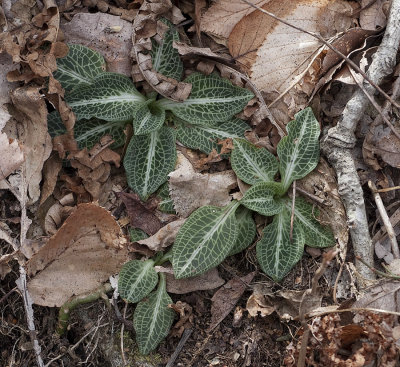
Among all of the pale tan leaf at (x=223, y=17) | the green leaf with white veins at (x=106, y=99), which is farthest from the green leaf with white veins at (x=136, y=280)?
the pale tan leaf at (x=223, y=17)

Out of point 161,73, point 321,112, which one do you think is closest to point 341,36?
point 321,112

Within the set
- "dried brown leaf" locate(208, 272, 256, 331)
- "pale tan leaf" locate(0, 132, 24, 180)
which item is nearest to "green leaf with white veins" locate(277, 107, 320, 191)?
"dried brown leaf" locate(208, 272, 256, 331)

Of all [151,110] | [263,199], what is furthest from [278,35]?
[263,199]

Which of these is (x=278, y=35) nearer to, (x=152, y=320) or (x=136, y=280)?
(x=136, y=280)

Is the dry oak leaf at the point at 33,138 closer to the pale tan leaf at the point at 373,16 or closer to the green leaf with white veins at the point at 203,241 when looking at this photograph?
the green leaf with white veins at the point at 203,241

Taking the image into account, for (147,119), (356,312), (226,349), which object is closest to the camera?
(356,312)

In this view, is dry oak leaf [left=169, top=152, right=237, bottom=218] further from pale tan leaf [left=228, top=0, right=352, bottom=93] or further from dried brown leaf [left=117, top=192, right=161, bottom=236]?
pale tan leaf [left=228, top=0, right=352, bottom=93]

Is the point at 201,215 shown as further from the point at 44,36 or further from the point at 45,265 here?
the point at 44,36
